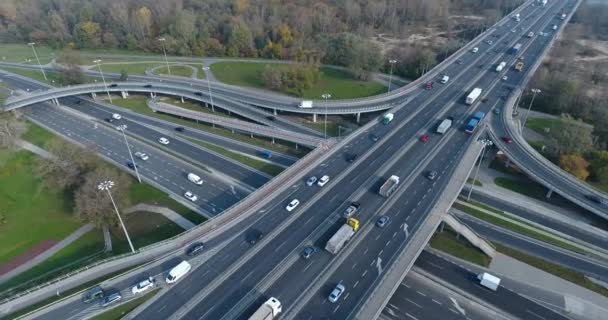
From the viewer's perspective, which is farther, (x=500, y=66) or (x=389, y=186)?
(x=500, y=66)

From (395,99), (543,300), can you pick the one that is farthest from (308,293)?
(395,99)

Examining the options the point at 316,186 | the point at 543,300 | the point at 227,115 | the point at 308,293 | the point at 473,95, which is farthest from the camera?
the point at 227,115

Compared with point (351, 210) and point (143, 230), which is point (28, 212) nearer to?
point (143, 230)

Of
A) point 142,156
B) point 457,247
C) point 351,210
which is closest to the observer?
point 351,210

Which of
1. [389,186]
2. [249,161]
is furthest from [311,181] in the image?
[249,161]

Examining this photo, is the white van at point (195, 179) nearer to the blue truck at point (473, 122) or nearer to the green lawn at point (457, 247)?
the green lawn at point (457, 247)

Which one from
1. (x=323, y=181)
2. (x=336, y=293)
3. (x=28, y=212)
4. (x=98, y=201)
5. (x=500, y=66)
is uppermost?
(x=500, y=66)

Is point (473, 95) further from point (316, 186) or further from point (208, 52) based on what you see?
point (208, 52)

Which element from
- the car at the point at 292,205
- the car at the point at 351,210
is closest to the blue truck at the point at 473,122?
the car at the point at 351,210
